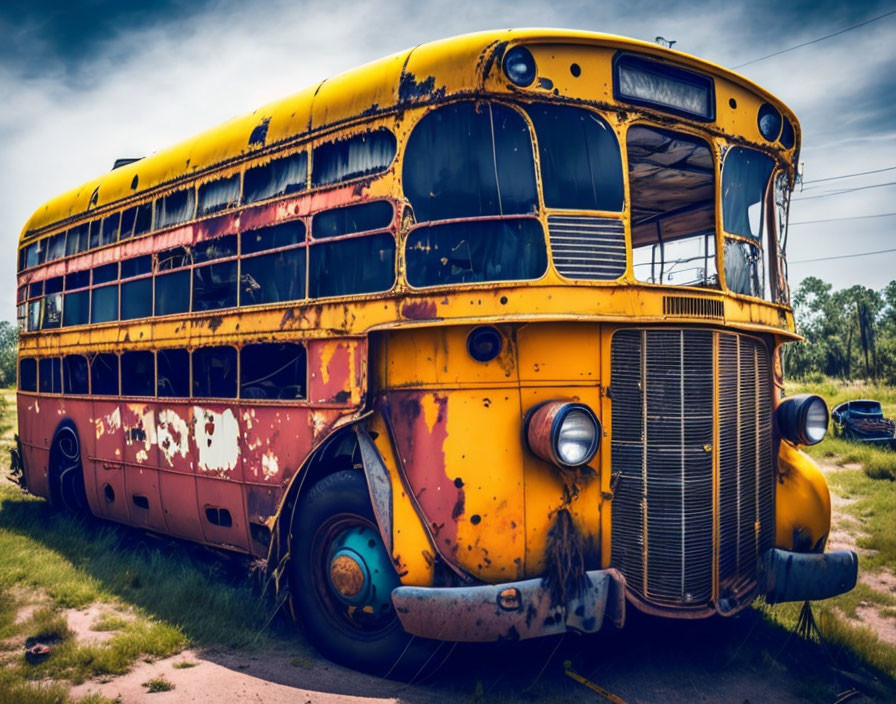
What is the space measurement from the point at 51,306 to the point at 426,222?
586cm

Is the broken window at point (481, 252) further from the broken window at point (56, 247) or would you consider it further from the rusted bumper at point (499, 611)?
the broken window at point (56, 247)

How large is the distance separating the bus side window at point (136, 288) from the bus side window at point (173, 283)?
19cm

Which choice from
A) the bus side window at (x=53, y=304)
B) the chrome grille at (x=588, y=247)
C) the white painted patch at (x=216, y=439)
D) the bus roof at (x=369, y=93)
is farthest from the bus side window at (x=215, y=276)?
the bus side window at (x=53, y=304)

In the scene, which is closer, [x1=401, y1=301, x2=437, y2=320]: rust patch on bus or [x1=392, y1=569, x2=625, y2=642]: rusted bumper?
[x1=392, y1=569, x2=625, y2=642]: rusted bumper

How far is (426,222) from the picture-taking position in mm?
3949

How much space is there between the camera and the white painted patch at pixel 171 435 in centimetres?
570

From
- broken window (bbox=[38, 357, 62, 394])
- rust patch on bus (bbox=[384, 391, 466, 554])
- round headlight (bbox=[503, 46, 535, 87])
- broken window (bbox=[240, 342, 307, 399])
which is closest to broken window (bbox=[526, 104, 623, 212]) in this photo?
round headlight (bbox=[503, 46, 535, 87])

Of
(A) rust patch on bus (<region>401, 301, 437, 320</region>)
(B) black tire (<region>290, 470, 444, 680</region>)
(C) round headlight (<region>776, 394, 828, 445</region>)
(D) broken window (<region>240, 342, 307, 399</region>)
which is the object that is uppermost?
(A) rust patch on bus (<region>401, 301, 437, 320</region>)

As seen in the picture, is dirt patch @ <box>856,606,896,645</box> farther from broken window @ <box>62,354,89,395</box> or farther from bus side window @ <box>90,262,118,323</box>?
broken window @ <box>62,354,89,395</box>

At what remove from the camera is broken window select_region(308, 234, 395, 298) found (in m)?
4.11

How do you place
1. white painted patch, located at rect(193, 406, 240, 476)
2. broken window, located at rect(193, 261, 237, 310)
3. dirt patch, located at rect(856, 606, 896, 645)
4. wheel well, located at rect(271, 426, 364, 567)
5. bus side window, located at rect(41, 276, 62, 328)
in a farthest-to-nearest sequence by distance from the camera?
1. bus side window, located at rect(41, 276, 62, 328)
2. broken window, located at rect(193, 261, 237, 310)
3. white painted patch, located at rect(193, 406, 240, 476)
4. dirt patch, located at rect(856, 606, 896, 645)
5. wheel well, located at rect(271, 426, 364, 567)

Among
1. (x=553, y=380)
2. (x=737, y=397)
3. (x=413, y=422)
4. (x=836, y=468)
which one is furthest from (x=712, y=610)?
(x=836, y=468)

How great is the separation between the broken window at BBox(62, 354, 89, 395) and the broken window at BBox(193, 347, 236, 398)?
7.72ft

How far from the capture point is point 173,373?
19.2 feet
